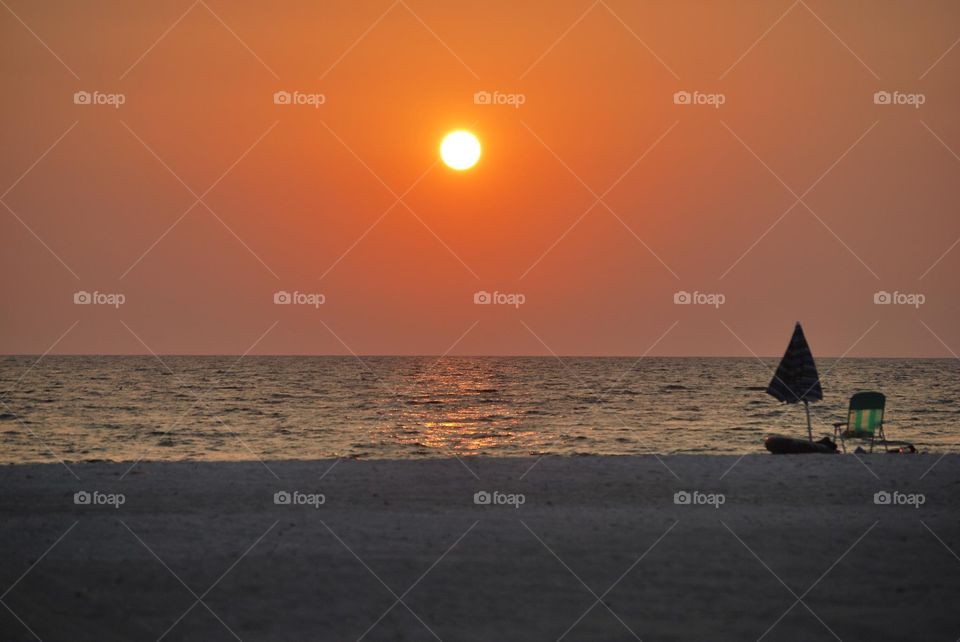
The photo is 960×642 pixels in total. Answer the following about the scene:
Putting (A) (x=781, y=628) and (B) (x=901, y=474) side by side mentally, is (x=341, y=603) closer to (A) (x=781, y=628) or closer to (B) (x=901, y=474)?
(A) (x=781, y=628)

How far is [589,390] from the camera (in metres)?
62.9

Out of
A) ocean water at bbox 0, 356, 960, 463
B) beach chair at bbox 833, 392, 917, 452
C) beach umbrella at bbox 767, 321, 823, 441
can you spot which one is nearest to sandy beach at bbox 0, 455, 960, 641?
beach chair at bbox 833, 392, 917, 452

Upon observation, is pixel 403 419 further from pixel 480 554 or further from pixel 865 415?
pixel 480 554

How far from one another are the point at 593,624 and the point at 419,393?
2079 inches

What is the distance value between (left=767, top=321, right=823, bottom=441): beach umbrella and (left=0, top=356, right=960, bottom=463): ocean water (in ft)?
27.6

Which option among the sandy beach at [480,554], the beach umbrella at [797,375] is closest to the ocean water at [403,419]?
the beach umbrella at [797,375]

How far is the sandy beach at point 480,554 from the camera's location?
7988 mm

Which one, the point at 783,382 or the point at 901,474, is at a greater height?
the point at 783,382

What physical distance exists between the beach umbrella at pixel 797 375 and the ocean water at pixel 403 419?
842cm

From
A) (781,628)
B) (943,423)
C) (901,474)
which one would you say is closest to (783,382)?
(901,474)

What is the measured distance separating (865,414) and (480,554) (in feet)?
38.1

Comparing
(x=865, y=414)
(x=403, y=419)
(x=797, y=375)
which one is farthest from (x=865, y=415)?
(x=403, y=419)

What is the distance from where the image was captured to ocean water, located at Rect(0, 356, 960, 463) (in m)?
28.4

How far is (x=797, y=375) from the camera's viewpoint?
63.9ft
